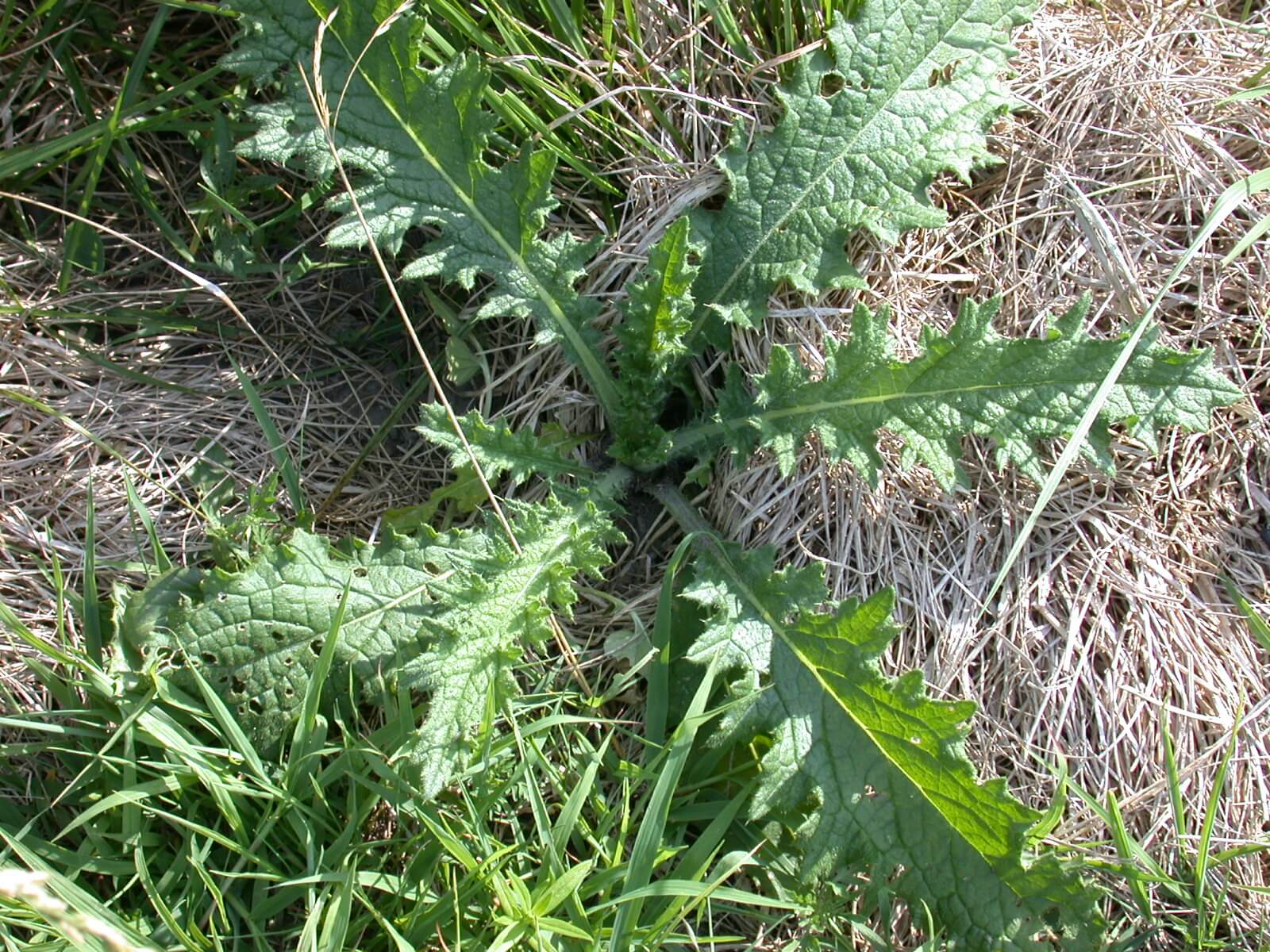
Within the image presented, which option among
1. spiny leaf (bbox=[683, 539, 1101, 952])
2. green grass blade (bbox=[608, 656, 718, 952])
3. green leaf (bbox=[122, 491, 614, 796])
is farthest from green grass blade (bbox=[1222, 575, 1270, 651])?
green leaf (bbox=[122, 491, 614, 796])

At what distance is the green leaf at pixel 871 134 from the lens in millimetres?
2365

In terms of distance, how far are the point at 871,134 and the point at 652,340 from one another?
0.70m

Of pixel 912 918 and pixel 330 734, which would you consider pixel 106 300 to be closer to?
pixel 330 734

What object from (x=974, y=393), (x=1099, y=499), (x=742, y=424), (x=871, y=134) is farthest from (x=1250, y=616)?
(x=871, y=134)

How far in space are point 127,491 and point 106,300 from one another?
0.56m

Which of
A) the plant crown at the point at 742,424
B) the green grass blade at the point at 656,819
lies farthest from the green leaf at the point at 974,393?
the green grass blade at the point at 656,819

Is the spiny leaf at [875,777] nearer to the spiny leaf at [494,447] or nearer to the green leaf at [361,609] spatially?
the green leaf at [361,609]

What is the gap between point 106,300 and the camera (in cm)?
261

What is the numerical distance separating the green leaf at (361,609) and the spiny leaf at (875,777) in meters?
0.33

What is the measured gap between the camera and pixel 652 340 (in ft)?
7.62

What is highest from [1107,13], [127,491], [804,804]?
[1107,13]

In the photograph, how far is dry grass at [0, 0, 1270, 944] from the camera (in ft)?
7.52

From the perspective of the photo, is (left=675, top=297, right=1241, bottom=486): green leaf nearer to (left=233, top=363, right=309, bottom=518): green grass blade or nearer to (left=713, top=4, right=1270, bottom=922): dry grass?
(left=713, top=4, right=1270, bottom=922): dry grass

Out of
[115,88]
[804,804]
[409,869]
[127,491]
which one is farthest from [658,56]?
[409,869]
